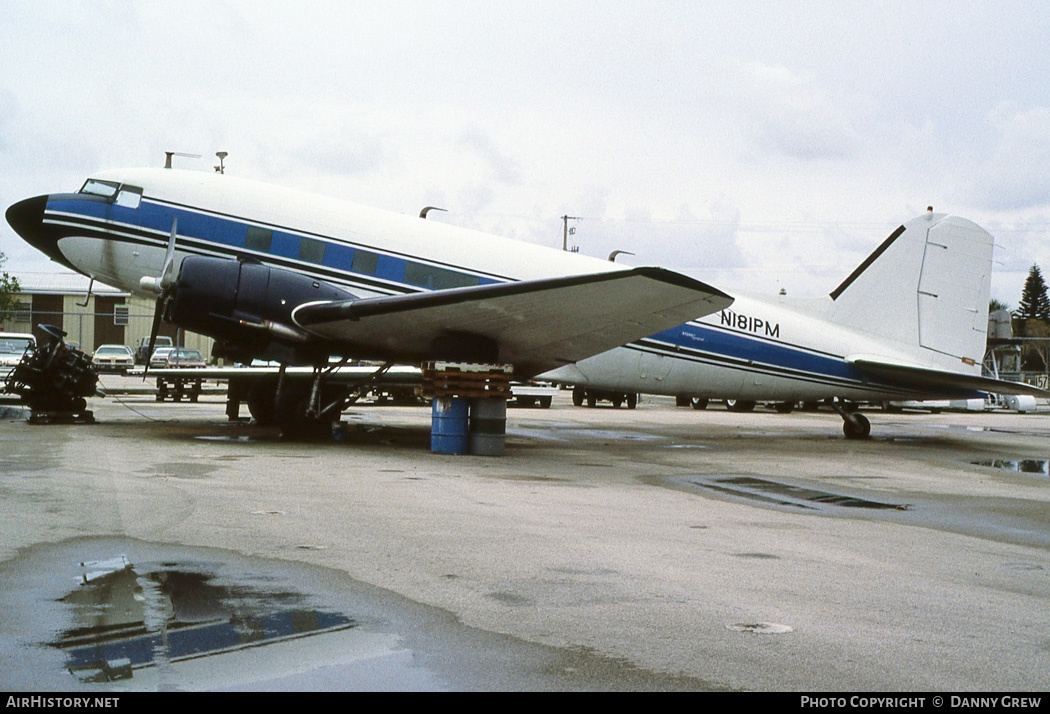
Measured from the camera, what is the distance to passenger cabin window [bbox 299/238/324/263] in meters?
15.5

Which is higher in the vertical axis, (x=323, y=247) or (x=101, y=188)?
(x=101, y=188)

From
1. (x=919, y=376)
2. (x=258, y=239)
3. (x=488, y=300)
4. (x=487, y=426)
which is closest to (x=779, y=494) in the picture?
(x=488, y=300)

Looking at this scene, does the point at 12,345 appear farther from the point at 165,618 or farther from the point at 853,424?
the point at 165,618

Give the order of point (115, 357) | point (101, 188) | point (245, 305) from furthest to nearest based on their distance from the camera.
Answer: point (115, 357)
point (101, 188)
point (245, 305)

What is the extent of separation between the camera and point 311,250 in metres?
15.5

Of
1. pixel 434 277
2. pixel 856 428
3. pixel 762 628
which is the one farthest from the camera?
pixel 856 428

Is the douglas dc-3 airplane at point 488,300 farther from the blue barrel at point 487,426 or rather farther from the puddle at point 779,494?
the puddle at point 779,494

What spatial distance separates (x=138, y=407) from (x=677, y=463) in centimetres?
1683

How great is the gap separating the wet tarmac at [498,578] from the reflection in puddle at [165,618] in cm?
2

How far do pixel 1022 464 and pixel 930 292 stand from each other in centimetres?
514

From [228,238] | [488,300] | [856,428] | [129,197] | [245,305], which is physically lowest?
[856,428]

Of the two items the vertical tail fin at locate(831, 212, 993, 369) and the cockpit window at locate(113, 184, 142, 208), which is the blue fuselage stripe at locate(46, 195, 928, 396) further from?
the vertical tail fin at locate(831, 212, 993, 369)

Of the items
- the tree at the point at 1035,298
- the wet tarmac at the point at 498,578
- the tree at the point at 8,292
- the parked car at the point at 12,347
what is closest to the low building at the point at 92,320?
the tree at the point at 8,292

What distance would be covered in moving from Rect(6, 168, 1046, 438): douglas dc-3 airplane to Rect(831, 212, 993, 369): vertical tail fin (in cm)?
3
